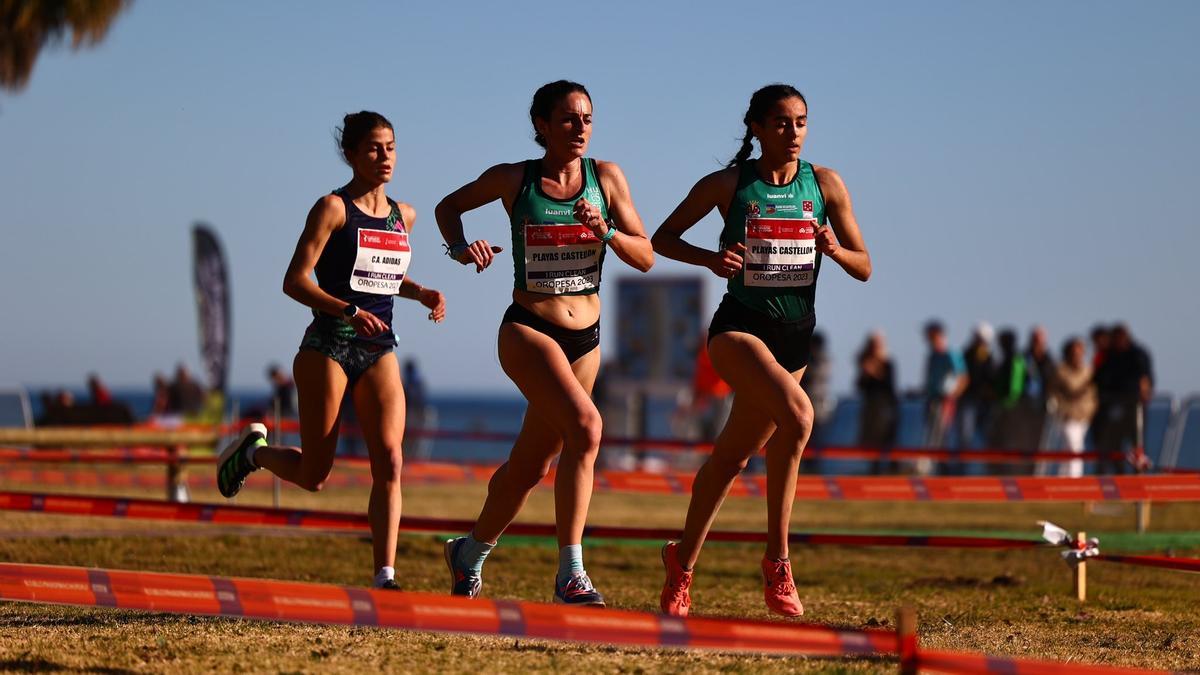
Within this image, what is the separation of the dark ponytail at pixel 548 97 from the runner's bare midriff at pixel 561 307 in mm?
656

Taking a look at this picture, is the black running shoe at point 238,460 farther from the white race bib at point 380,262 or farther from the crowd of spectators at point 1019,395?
the crowd of spectators at point 1019,395

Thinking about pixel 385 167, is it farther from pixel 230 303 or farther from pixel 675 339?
pixel 675 339

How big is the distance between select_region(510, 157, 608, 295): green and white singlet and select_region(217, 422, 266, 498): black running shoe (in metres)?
1.90

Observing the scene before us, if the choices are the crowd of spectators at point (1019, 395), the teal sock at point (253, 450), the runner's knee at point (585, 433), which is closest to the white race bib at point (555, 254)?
the runner's knee at point (585, 433)

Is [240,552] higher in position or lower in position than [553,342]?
lower

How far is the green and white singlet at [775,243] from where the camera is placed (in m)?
6.66

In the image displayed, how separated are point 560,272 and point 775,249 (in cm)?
89

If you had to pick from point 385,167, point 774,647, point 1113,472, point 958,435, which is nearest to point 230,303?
point 958,435

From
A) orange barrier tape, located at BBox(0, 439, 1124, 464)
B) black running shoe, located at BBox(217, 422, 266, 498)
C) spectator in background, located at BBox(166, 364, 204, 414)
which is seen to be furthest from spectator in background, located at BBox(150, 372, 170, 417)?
black running shoe, located at BBox(217, 422, 266, 498)

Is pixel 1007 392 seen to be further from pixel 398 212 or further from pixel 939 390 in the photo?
pixel 398 212

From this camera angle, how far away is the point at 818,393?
68.9 ft

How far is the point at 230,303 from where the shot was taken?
25.7 m

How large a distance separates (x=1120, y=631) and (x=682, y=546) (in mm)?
1986

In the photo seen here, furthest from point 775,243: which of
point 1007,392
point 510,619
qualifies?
point 1007,392
